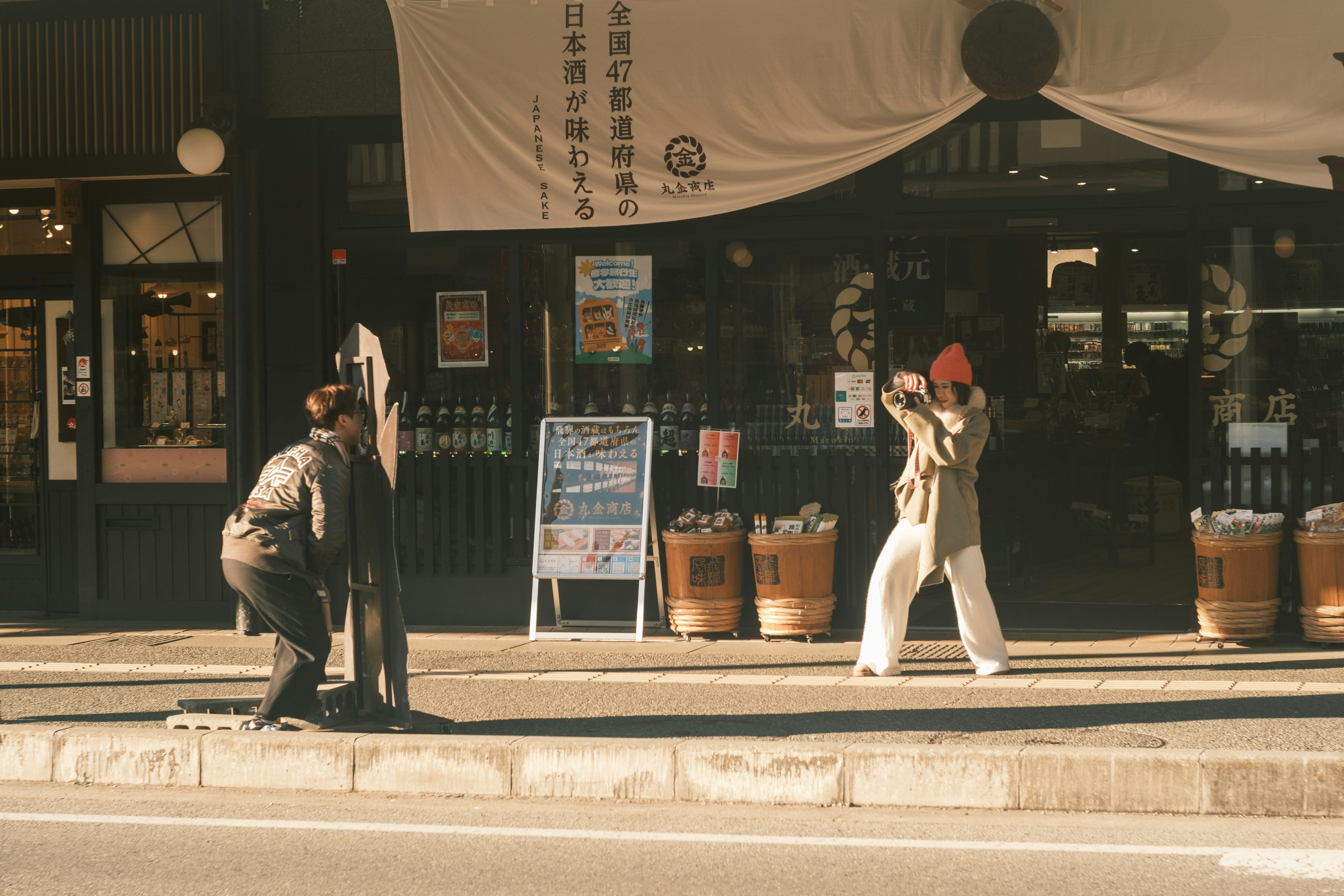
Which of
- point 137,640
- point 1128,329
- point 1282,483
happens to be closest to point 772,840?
point 1282,483

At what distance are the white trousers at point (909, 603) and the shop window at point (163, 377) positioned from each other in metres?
4.86

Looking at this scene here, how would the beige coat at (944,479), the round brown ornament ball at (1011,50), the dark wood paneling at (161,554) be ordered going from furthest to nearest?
the dark wood paneling at (161,554), the round brown ornament ball at (1011,50), the beige coat at (944,479)

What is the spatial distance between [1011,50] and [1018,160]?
98cm

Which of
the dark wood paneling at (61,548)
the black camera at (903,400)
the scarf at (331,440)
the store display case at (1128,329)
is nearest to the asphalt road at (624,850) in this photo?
the scarf at (331,440)

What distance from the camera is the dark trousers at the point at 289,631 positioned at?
5934 mm

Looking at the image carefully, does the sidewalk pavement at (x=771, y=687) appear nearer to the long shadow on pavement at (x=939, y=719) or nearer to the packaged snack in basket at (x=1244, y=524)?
the long shadow on pavement at (x=939, y=719)

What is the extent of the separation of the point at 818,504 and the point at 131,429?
4979 mm

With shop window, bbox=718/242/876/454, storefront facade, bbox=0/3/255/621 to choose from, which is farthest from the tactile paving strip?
shop window, bbox=718/242/876/454

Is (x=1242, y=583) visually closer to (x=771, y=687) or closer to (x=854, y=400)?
(x=854, y=400)

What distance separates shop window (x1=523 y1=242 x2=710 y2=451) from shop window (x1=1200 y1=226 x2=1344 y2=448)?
3.32m

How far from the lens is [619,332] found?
908 centimetres

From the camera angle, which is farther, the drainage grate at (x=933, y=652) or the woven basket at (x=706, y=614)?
the woven basket at (x=706, y=614)

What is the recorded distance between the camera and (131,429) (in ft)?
31.5

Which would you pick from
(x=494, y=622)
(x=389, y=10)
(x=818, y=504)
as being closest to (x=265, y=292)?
Result: (x=389, y=10)
